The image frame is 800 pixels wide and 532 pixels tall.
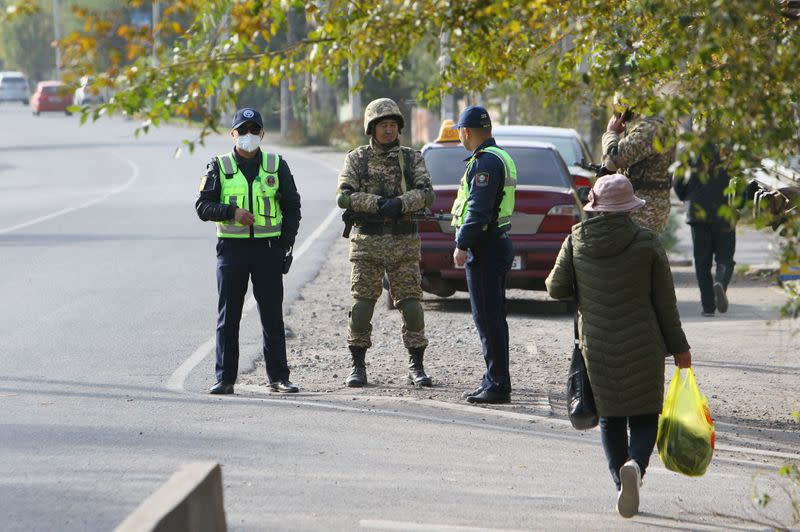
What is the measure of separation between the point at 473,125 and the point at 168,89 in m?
3.57

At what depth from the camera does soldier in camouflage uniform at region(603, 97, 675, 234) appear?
9.78 m

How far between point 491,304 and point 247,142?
181 centimetres

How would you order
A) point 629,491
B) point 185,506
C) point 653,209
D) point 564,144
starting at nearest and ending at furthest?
point 185,506 → point 629,491 → point 653,209 → point 564,144

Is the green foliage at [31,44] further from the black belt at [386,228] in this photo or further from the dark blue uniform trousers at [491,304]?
the dark blue uniform trousers at [491,304]

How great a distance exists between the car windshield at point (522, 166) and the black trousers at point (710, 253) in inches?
52.0

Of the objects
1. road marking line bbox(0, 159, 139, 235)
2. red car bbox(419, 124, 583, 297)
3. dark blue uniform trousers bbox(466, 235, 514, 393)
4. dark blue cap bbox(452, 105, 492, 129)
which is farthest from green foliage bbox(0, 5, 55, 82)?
dark blue uniform trousers bbox(466, 235, 514, 393)

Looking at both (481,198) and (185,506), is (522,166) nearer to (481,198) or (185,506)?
(481,198)

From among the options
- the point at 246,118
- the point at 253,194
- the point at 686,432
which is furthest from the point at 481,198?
the point at 686,432

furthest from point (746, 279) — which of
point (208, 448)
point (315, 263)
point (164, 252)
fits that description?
point (208, 448)

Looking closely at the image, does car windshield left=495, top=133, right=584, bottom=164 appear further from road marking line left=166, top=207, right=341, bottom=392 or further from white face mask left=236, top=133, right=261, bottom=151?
white face mask left=236, top=133, right=261, bottom=151

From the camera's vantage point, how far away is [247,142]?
893 cm

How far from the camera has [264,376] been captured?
33.1 feet

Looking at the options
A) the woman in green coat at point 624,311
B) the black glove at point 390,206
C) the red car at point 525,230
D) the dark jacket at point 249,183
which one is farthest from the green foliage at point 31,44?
the woman in green coat at point 624,311

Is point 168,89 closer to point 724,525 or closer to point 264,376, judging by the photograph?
point 724,525
